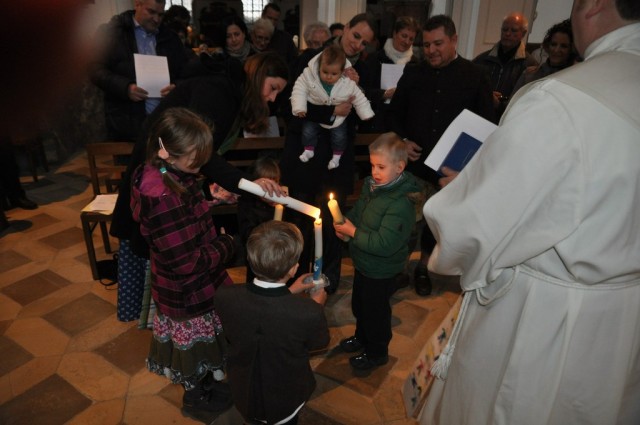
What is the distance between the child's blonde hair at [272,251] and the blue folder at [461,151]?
0.94m

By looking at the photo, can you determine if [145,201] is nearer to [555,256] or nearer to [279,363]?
[279,363]

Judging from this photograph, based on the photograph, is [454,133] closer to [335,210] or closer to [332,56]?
[335,210]

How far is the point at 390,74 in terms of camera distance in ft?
12.3

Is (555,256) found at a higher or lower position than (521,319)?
higher

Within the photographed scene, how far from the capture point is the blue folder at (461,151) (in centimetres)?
213

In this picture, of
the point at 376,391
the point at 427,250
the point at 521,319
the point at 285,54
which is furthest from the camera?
the point at 285,54

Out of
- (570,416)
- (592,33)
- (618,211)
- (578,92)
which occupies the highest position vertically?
(592,33)

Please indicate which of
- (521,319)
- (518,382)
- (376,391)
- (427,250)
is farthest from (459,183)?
(427,250)

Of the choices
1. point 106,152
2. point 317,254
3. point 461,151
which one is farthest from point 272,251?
point 106,152

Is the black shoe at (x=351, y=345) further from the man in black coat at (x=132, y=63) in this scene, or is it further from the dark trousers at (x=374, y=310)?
the man in black coat at (x=132, y=63)

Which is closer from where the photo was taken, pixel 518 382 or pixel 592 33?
pixel 592 33

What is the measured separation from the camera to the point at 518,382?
1.38 meters

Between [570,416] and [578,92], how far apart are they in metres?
0.99

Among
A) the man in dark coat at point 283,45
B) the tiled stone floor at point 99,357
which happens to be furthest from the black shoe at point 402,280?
the man in dark coat at point 283,45
